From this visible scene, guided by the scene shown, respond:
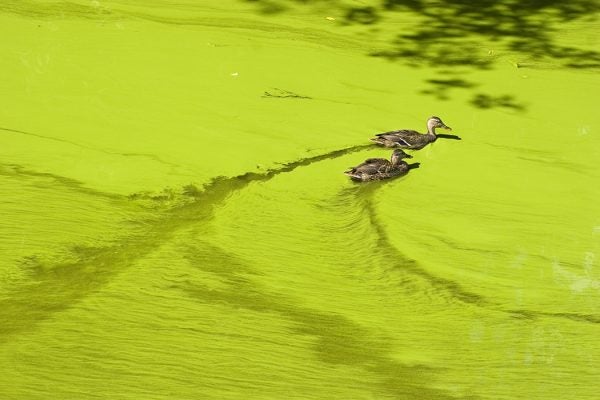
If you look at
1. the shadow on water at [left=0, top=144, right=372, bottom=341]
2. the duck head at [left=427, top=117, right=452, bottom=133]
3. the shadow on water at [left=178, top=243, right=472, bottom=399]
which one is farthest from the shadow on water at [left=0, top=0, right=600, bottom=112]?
the shadow on water at [left=178, top=243, right=472, bottom=399]

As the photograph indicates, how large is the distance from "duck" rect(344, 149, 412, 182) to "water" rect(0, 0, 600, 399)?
0.18ft

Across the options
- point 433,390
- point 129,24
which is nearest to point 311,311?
point 433,390

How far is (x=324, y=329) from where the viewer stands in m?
3.32

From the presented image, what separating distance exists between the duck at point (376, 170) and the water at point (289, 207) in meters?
0.06

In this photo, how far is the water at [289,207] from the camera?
3096mm

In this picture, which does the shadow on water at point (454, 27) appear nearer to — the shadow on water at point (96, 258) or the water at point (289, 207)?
the water at point (289, 207)

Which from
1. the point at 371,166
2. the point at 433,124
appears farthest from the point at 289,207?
the point at 433,124

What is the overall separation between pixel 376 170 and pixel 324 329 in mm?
1396

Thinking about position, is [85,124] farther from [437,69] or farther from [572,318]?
[572,318]

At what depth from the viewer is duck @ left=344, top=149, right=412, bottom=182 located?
4.55 meters

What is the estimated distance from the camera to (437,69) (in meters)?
6.06

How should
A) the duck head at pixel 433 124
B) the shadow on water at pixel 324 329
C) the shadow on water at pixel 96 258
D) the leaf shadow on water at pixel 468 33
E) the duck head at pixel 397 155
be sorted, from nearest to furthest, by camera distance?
the shadow on water at pixel 324 329 → the shadow on water at pixel 96 258 → the duck head at pixel 397 155 → the duck head at pixel 433 124 → the leaf shadow on water at pixel 468 33

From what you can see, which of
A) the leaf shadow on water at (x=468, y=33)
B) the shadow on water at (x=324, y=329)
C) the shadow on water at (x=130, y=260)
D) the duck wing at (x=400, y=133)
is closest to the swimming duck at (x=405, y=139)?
the duck wing at (x=400, y=133)

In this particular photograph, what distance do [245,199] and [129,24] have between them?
7.92 feet
